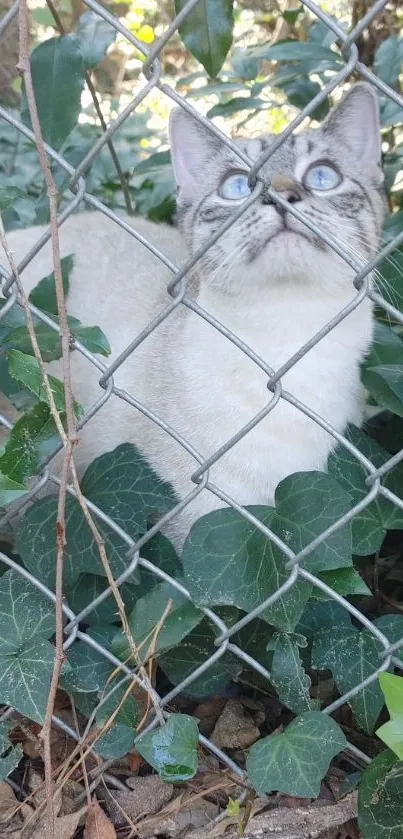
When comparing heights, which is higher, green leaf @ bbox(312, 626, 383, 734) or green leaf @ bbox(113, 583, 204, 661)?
green leaf @ bbox(113, 583, 204, 661)

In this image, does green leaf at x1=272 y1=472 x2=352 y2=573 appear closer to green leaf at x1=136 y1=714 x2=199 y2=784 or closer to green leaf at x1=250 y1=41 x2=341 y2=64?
green leaf at x1=136 y1=714 x2=199 y2=784

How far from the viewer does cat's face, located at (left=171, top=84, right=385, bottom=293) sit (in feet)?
6.42

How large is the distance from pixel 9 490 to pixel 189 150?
1304mm

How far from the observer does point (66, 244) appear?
308 cm

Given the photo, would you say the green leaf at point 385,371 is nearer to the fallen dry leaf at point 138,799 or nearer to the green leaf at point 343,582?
the green leaf at point 343,582

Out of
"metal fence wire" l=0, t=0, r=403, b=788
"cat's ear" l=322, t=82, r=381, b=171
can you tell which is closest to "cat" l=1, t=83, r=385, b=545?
"cat's ear" l=322, t=82, r=381, b=171

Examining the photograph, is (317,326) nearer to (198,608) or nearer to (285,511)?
(285,511)

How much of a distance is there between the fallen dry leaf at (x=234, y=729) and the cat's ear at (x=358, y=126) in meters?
1.55

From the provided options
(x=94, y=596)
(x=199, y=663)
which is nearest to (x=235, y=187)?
(x=94, y=596)

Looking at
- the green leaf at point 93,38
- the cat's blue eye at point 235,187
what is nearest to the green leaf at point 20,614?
the cat's blue eye at point 235,187

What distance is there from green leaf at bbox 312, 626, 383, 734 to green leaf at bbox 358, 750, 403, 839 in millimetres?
94

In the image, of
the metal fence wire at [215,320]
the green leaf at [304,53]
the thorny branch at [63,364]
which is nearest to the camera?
the metal fence wire at [215,320]

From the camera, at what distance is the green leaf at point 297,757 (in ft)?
5.38

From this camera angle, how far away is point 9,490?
1.59 m
